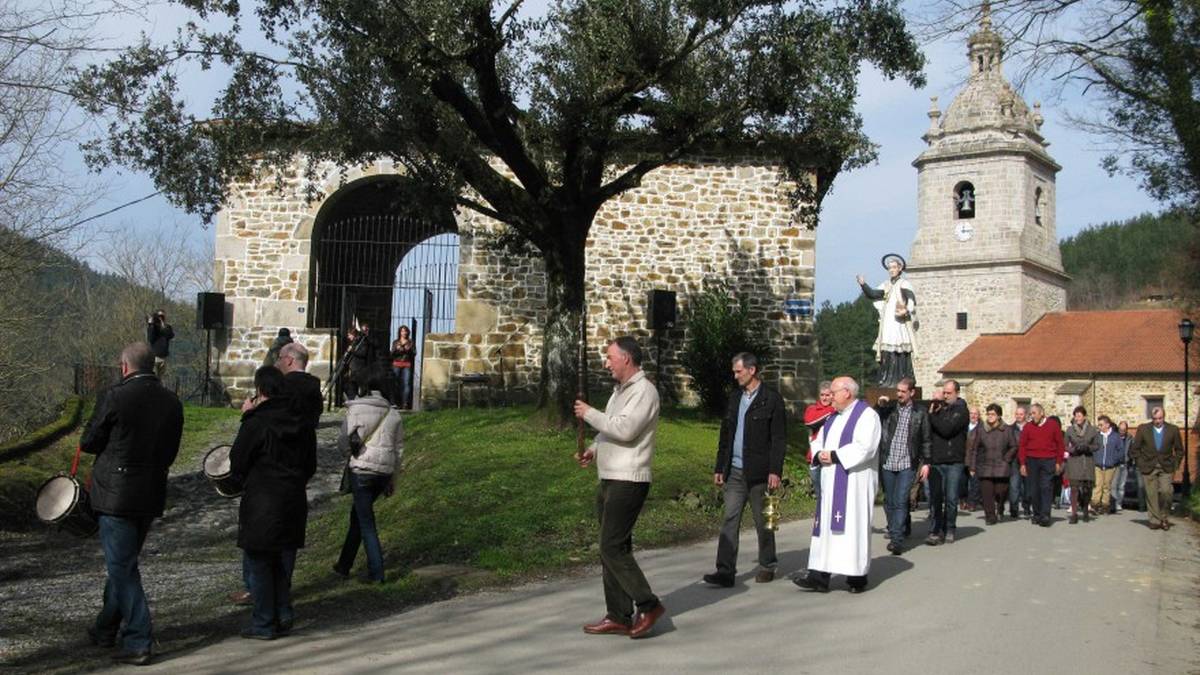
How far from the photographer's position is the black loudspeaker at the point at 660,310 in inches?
797

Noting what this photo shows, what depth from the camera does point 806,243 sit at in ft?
70.7

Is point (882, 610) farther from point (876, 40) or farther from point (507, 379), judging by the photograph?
point (507, 379)

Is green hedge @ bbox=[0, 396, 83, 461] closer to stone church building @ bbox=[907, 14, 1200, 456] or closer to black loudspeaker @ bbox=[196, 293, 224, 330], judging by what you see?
black loudspeaker @ bbox=[196, 293, 224, 330]

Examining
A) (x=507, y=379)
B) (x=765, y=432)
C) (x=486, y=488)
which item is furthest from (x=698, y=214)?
(x=765, y=432)

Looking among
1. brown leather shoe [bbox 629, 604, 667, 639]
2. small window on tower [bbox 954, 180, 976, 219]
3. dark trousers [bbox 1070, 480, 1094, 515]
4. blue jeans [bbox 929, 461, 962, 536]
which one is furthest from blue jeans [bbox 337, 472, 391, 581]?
small window on tower [bbox 954, 180, 976, 219]

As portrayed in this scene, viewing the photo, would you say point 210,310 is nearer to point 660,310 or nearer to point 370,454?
point 660,310

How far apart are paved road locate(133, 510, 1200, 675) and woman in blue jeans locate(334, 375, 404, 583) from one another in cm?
92

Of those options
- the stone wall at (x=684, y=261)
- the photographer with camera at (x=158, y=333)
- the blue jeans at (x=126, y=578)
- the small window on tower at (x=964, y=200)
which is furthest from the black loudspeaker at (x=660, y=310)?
the small window on tower at (x=964, y=200)

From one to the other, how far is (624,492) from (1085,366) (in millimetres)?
49877

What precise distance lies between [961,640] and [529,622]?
2.63 meters

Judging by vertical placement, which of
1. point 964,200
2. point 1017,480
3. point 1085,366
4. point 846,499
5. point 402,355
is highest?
point 964,200

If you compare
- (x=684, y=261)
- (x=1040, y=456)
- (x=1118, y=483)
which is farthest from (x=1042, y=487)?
(x=684, y=261)

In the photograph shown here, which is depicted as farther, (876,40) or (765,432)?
(876,40)

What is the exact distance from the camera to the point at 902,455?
10.9m
